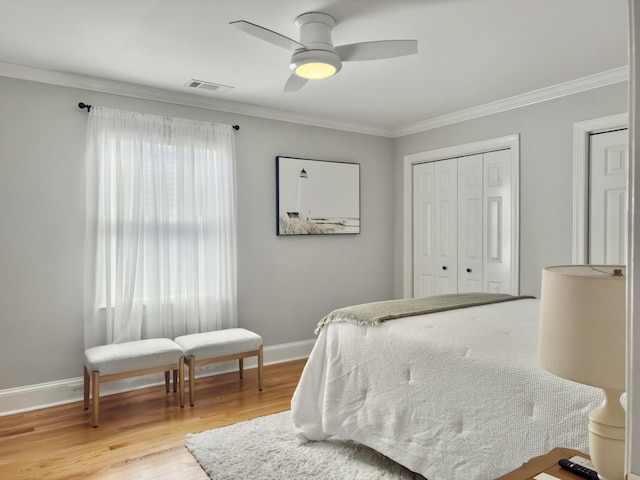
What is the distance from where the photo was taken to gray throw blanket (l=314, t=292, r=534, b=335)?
2598mm

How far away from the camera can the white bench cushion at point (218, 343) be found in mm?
3490

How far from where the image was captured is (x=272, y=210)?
14.8 ft

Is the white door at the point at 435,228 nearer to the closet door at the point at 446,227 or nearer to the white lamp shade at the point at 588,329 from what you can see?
the closet door at the point at 446,227

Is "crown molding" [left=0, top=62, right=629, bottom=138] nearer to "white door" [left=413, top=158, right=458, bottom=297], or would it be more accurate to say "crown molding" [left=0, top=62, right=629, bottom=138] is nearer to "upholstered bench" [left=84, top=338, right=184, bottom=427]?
"white door" [left=413, top=158, right=458, bottom=297]

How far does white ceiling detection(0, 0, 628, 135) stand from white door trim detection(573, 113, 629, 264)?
43 centimetres

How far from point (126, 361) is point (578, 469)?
2.80 metres

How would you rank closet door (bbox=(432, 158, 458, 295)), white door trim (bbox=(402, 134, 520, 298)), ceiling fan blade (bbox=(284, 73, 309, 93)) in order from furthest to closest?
closet door (bbox=(432, 158, 458, 295)) < white door trim (bbox=(402, 134, 520, 298)) < ceiling fan blade (bbox=(284, 73, 309, 93))

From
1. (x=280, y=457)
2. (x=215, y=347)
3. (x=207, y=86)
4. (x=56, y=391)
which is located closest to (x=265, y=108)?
(x=207, y=86)

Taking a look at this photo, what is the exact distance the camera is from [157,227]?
3783 mm

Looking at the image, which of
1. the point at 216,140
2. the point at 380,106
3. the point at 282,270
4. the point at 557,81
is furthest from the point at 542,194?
the point at 216,140

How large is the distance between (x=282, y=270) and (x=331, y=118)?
64.2 inches

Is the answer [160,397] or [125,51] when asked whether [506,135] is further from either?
[160,397]

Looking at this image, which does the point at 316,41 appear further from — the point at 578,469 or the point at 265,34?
the point at 578,469

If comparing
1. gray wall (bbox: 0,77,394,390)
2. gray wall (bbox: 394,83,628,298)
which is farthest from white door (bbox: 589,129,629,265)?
gray wall (bbox: 0,77,394,390)
